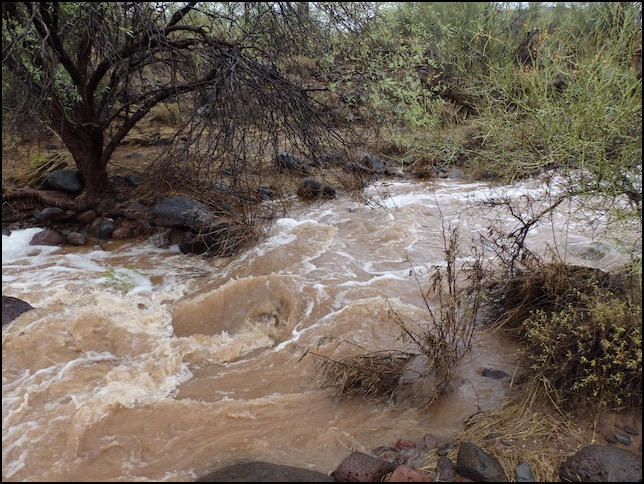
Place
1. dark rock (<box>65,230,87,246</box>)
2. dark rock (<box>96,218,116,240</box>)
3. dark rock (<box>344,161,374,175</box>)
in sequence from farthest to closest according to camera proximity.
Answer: dark rock (<box>344,161,374,175</box>) → dark rock (<box>96,218,116,240</box>) → dark rock (<box>65,230,87,246</box>)

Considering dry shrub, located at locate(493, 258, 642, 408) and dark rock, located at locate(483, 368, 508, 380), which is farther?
dark rock, located at locate(483, 368, 508, 380)

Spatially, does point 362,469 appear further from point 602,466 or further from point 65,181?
point 65,181

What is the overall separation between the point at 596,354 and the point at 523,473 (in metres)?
1.00

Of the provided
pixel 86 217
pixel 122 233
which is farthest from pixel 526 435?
pixel 86 217

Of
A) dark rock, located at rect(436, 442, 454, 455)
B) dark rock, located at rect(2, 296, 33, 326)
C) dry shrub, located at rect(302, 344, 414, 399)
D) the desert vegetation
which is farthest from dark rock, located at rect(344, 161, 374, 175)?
dark rock, located at rect(436, 442, 454, 455)

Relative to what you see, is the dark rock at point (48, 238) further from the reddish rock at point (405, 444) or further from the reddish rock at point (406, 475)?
the reddish rock at point (406, 475)

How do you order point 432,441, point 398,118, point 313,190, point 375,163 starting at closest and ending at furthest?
point 432,441, point 398,118, point 313,190, point 375,163

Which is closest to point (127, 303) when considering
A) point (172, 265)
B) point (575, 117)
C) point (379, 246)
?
point (172, 265)

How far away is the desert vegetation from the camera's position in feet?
11.5

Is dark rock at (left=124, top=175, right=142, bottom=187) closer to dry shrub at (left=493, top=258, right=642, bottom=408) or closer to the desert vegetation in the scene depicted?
the desert vegetation

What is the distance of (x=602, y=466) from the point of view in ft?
8.26

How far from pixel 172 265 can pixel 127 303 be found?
4.18 feet

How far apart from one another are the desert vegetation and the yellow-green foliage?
0.01 meters

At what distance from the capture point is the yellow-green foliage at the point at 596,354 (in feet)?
9.65
